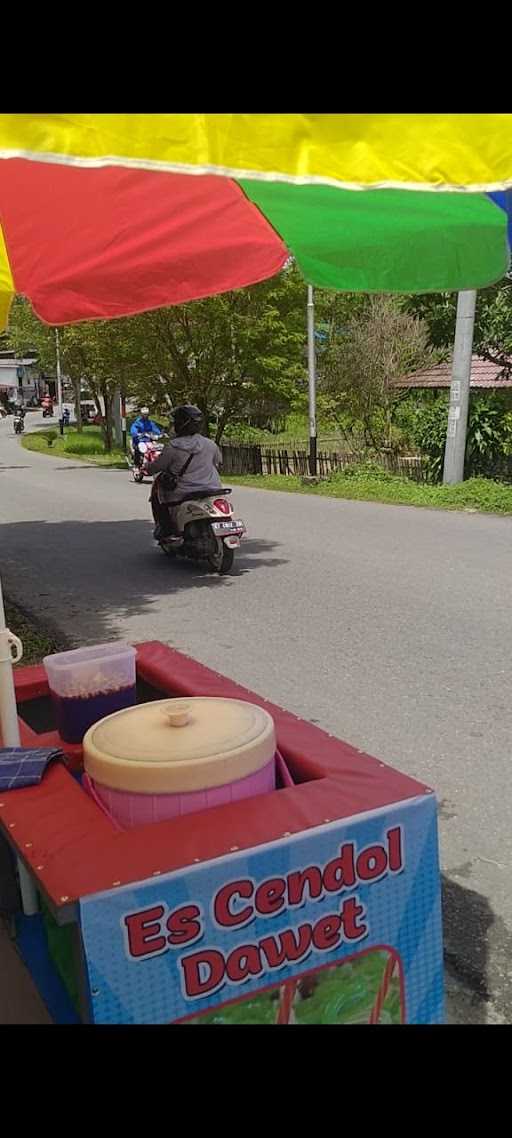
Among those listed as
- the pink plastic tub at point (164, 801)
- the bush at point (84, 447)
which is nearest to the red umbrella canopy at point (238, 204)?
the pink plastic tub at point (164, 801)

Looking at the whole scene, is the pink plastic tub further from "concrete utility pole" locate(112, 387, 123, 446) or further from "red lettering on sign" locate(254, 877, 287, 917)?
"concrete utility pole" locate(112, 387, 123, 446)

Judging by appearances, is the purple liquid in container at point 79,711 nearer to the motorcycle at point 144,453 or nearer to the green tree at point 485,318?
the green tree at point 485,318

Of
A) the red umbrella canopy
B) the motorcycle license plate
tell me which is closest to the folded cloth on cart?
the red umbrella canopy

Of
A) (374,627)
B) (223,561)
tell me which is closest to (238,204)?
(374,627)

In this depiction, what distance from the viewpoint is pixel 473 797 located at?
384cm

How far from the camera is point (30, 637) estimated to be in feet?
21.4

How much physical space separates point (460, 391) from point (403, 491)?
1979 mm

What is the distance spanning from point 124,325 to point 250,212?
862 inches

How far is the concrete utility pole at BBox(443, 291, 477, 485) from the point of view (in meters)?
14.7

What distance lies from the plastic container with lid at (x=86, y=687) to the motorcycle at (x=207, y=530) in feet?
19.9

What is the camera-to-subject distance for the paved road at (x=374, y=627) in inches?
133

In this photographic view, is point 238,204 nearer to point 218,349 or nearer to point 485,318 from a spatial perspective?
point 485,318
